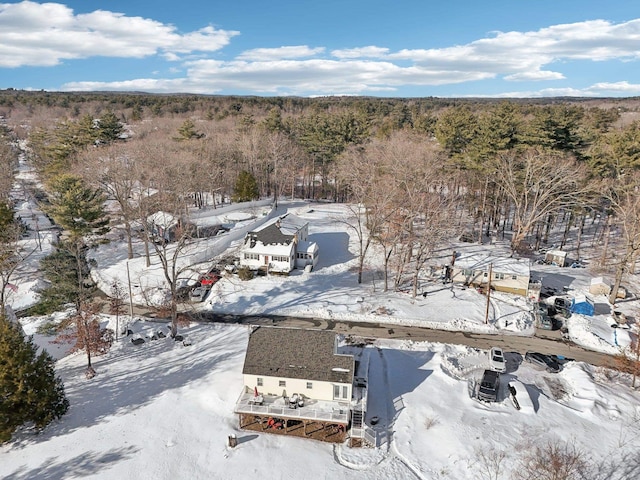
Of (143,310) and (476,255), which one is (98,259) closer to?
(143,310)

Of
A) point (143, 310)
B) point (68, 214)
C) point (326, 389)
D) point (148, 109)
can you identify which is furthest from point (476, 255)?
point (148, 109)

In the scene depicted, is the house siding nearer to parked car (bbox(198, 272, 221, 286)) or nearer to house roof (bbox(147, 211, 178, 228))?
parked car (bbox(198, 272, 221, 286))

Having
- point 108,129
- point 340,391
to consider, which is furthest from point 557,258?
point 108,129

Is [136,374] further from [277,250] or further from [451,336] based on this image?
[451,336]

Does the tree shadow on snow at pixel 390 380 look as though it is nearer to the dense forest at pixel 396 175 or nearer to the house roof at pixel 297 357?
the house roof at pixel 297 357

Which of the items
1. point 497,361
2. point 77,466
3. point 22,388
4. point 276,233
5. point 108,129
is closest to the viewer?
point 77,466

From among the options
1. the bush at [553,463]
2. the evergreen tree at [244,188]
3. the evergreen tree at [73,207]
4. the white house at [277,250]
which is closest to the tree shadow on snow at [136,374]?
the white house at [277,250]
